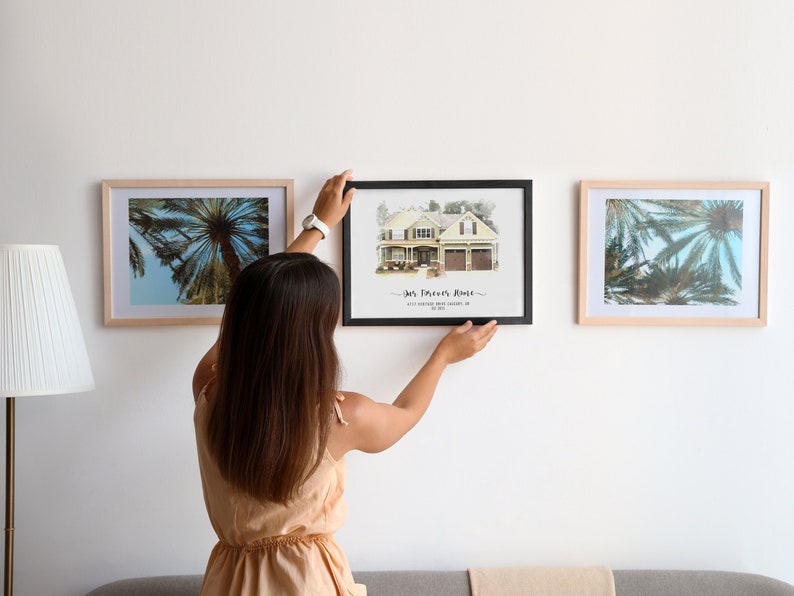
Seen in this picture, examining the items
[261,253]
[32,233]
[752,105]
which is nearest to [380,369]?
[261,253]

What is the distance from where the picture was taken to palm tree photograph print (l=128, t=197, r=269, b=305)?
1.72 metres

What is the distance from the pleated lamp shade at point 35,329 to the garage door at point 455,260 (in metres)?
0.91

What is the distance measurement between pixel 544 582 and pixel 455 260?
835 millimetres

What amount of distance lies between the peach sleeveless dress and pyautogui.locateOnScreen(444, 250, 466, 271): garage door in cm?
55

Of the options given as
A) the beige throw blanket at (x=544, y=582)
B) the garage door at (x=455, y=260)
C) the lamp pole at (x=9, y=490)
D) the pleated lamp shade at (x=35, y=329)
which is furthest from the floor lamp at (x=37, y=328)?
the beige throw blanket at (x=544, y=582)

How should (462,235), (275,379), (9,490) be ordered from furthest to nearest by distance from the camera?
(462,235)
(9,490)
(275,379)

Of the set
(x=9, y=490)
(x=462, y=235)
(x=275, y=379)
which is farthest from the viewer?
(x=462, y=235)

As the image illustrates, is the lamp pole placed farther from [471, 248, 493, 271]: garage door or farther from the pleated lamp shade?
[471, 248, 493, 271]: garage door

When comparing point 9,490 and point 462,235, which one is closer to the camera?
point 9,490

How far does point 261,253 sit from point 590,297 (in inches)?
33.9

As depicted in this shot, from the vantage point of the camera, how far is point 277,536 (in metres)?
1.31

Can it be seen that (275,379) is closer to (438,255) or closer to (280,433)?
(280,433)

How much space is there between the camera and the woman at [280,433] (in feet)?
3.99

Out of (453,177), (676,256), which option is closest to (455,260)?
(453,177)
